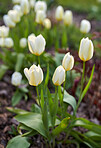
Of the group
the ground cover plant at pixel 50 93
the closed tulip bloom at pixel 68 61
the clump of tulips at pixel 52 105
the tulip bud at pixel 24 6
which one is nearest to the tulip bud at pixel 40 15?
the ground cover plant at pixel 50 93

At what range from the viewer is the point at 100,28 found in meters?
5.28

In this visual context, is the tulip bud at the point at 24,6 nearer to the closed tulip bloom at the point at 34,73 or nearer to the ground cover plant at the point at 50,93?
the ground cover plant at the point at 50,93

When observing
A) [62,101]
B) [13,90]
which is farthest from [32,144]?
[13,90]

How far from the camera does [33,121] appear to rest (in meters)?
1.66

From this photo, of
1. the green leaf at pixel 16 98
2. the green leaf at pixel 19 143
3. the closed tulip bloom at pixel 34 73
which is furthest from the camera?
the green leaf at pixel 16 98

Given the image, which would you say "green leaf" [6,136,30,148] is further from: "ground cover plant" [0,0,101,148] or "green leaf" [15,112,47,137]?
"green leaf" [15,112,47,137]

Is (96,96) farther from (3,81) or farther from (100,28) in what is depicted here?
(100,28)

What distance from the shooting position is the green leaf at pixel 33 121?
5.24ft

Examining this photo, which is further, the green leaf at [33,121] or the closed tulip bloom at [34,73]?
the green leaf at [33,121]

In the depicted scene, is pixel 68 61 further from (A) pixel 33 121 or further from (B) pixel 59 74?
(A) pixel 33 121

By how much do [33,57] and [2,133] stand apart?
3.44ft

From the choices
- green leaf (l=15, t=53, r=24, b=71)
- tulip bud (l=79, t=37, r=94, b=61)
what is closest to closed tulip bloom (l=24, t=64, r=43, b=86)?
tulip bud (l=79, t=37, r=94, b=61)

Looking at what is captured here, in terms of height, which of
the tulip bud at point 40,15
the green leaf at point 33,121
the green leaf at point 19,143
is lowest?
the green leaf at point 19,143

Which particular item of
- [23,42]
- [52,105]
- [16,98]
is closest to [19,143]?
[52,105]
